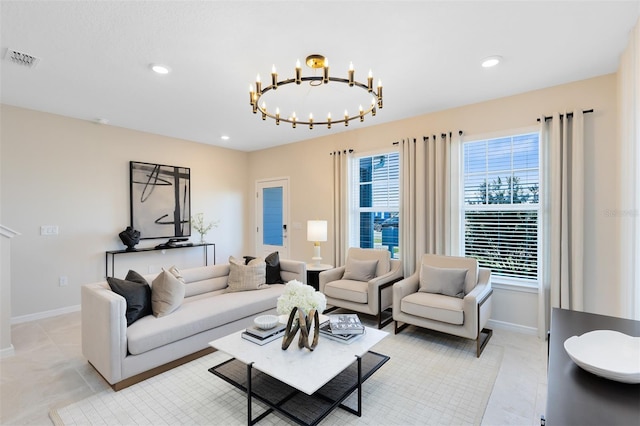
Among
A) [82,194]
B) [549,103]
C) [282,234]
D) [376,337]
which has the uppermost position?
[549,103]

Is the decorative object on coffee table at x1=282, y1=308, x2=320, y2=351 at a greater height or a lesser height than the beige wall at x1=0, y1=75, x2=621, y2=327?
lesser

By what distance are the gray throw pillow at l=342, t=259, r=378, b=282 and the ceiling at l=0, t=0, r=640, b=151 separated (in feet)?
6.94

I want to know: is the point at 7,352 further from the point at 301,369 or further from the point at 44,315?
the point at 301,369

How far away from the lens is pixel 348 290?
3.89 metres

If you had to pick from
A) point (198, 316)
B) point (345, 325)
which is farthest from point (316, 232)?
point (345, 325)

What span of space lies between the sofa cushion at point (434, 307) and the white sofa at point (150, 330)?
1570 millimetres

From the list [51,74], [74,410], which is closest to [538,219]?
[74,410]

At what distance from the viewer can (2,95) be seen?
11.6ft

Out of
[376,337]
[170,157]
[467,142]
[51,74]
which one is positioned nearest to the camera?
[376,337]

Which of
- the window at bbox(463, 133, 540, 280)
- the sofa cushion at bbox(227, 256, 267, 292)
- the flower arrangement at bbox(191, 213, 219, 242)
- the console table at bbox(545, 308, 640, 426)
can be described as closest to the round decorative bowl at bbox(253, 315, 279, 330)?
the sofa cushion at bbox(227, 256, 267, 292)

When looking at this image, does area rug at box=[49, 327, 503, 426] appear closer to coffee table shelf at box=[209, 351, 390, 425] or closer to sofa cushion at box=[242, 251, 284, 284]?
coffee table shelf at box=[209, 351, 390, 425]

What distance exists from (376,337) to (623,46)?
10.2 feet

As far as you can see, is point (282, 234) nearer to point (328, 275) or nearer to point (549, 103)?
point (328, 275)

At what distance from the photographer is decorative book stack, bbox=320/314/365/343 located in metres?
2.36
